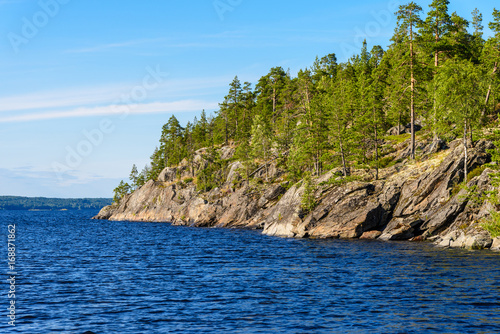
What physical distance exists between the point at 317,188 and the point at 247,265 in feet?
105

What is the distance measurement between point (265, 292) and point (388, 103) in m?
74.8

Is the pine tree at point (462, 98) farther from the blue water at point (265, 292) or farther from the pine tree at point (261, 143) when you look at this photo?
the pine tree at point (261, 143)

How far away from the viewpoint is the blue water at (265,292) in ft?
71.7

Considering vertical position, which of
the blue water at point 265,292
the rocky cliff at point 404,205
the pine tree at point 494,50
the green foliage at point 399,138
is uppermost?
the pine tree at point 494,50

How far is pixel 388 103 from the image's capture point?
94812 millimetres

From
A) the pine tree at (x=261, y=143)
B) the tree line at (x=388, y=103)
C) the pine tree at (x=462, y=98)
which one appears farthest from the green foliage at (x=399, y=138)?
the pine tree at (x=261, y=143)

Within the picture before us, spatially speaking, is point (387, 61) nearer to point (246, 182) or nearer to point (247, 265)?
point (246, 182)

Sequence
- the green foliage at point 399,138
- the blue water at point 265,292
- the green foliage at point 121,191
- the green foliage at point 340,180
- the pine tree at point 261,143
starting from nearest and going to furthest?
the blue water at point 265,292, the green foliage at point 340,180, the green foliage at point 399,138, the pine tree at point 261,143, the green foliage at point 121,191

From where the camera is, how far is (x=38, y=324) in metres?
22.4

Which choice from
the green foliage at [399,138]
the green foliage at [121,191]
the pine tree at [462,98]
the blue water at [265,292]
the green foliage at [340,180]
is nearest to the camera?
the blue water at [265,292]

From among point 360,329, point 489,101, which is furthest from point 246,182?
point 360,329

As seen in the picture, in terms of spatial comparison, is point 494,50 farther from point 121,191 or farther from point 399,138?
point 121,191

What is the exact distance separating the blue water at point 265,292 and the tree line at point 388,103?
2235 centimetres

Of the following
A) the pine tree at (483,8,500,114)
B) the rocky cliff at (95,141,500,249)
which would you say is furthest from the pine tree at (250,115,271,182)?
the pine tree at (483,8,500,114)
